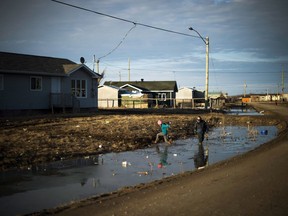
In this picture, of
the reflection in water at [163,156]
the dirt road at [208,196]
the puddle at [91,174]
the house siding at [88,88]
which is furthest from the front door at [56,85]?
the dirt road at [208,196]

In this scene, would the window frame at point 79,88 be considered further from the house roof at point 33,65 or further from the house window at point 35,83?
the house window at point 35,83

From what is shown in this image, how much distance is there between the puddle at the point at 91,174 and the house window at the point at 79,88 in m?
16.9

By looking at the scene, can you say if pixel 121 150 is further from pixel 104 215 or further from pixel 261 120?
pixel 261 120

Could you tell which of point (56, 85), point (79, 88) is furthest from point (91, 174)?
point (79, 88)

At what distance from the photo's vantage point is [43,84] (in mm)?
26094

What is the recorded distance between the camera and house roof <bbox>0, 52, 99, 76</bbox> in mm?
23844

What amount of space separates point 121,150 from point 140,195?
621cm

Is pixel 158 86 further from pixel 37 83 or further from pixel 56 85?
pixel 37 83

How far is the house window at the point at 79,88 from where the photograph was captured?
94.6 feet

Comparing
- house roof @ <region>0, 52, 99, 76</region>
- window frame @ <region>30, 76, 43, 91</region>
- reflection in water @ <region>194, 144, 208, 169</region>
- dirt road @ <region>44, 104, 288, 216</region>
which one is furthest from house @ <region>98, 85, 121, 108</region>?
dirt road @ <region>44, 104, 288, 216</region>

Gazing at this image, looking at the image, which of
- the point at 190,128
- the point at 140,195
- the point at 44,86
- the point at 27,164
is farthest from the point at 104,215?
the point at 44,86

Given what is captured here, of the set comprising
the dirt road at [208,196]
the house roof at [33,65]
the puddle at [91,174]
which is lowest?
the puddle at [91,174]

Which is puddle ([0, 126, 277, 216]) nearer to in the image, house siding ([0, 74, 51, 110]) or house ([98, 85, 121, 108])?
house siding ([0, 74, 51, 110])

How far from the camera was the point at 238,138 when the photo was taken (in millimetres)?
16719
